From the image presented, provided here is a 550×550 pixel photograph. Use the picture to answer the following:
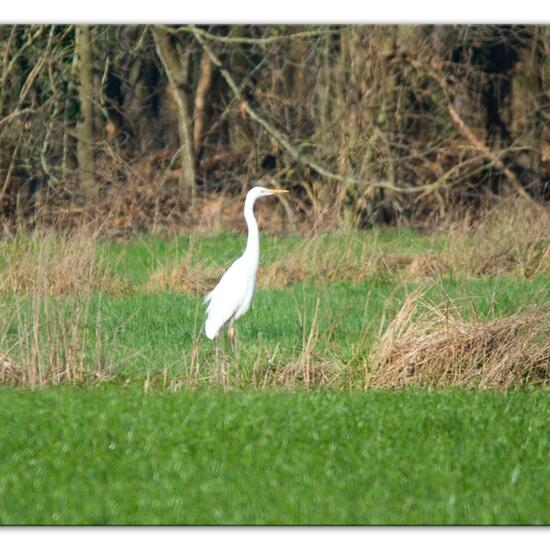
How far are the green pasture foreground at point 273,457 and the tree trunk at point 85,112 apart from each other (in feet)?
30.7

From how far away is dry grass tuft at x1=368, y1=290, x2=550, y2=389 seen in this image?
28.6 feet

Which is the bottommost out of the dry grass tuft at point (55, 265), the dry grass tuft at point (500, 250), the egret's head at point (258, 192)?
the dry grass tuft at point (500, 250)

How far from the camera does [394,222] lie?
1800 cm

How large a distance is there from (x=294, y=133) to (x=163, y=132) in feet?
16.0

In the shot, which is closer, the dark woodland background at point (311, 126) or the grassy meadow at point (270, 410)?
the grassy meadow at point (270, 410)

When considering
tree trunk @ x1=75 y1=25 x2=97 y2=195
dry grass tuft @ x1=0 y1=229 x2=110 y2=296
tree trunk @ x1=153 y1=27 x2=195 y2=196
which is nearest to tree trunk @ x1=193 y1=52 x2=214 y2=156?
tree trunk @ x1=153 y1=27 x2=195 y2=196

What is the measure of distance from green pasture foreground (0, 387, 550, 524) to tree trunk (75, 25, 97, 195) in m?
9.36

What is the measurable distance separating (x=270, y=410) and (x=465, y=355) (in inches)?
59.2

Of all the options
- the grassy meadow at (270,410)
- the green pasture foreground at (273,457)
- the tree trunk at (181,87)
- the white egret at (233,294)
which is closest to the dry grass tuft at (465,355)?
the grassy meadow at (270,410)

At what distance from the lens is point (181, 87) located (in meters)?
19.9

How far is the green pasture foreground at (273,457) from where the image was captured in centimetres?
610

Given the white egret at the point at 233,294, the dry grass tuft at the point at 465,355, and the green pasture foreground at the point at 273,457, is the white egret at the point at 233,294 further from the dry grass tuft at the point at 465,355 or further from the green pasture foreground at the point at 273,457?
the green pasture foreground at the point at 273,457
